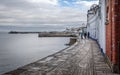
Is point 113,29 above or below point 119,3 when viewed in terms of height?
below

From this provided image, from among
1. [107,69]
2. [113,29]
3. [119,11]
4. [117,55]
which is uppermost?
[119,11]

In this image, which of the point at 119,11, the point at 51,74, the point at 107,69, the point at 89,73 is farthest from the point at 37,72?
the point at 119,11

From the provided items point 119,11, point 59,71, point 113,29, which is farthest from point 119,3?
point 59,71

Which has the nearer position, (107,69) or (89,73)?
(89,73)

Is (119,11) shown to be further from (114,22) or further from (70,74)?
(70,74)

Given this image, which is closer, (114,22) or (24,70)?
(114,22)

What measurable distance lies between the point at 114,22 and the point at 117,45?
3.35ft

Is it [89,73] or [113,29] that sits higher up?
[113,29]

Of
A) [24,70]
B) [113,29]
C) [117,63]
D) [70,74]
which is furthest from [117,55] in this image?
[24,70]

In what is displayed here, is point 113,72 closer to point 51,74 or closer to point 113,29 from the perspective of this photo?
point 113,29

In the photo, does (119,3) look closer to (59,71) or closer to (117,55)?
(117,55)

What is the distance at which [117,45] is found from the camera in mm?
12156

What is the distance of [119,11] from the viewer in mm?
11984

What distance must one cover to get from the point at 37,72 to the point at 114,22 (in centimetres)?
409
